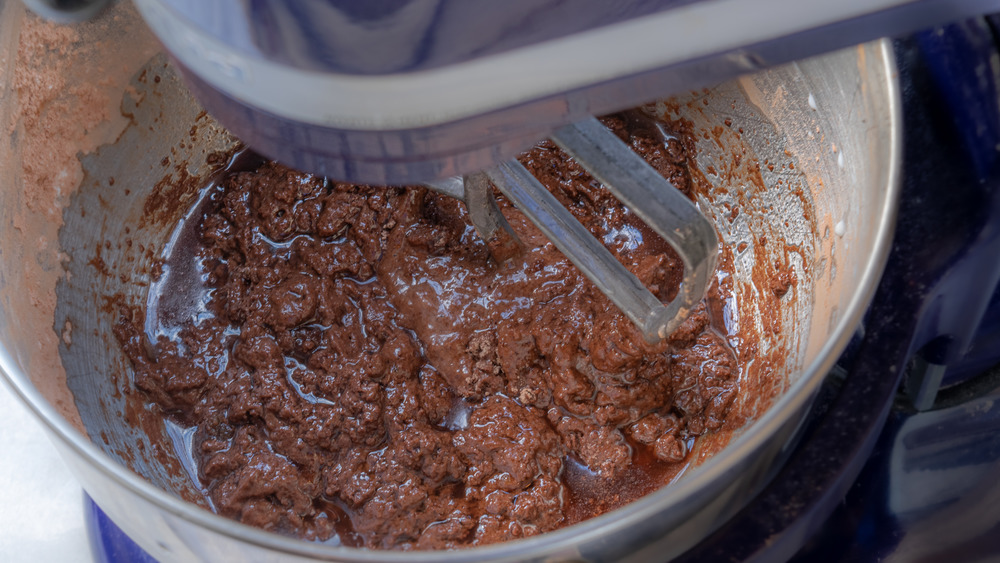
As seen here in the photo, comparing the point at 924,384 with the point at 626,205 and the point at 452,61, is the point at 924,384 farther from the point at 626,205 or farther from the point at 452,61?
the point at 452,61

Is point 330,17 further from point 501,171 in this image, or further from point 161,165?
point 161,165

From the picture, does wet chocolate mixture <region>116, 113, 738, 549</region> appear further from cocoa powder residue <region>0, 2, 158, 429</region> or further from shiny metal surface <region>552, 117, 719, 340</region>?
shiny metal surface <region>552, 117, 719, 340</region>

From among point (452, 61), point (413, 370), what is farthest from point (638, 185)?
point (413, 370)

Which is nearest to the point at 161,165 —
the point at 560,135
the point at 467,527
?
the point at 467,527

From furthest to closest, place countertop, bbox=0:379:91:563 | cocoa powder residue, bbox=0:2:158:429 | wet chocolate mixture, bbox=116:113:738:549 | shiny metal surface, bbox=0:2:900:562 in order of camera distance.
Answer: countertop, bbox=0:379:91:563
wet chocolate mixture, bbox=116:113:738:549
cocoa powder residue, bbox=0:2:158:429
shiny metal surface, bbox=0:2:900:562

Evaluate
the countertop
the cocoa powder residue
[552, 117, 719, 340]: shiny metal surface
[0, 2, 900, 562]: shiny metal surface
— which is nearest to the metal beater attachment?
[552, 117, 719, 340]: shiny metal surface

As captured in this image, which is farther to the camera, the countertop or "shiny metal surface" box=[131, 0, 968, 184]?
the countertop
